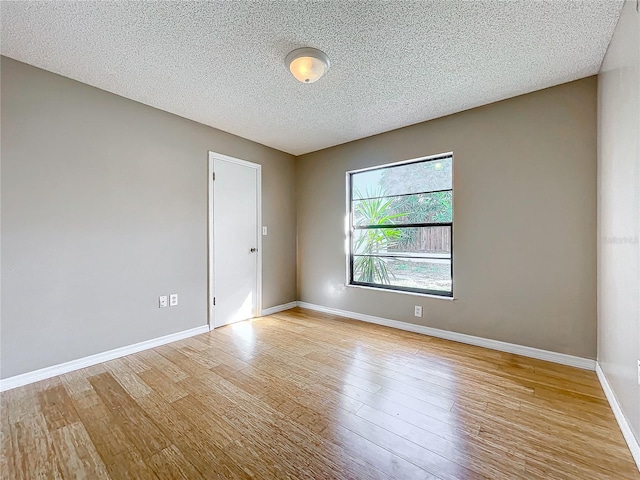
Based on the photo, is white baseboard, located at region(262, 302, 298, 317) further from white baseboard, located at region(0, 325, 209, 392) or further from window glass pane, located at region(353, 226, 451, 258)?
window glass pane, located at region(353, 226, 451, 258)

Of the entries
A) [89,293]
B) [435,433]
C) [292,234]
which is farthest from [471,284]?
[89,293]

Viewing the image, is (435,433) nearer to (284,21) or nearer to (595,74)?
(284,21)

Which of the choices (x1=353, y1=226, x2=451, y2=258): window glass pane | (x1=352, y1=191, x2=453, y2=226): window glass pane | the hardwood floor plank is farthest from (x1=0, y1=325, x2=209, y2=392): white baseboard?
(x1=352, y1=191, x2=453, y2=226): window glass pane

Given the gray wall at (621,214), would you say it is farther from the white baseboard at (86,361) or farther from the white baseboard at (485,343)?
the white baseboard at (86,361)

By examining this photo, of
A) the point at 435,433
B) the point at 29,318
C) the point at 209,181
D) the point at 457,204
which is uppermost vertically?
the point at 209,181

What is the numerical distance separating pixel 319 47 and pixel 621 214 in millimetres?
2129

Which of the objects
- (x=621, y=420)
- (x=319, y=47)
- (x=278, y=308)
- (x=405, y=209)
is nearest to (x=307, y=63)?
(x=319, y=47)

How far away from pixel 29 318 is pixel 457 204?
12.5ft

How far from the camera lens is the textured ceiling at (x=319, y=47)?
1.61 metres

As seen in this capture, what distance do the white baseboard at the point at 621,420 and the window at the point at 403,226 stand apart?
4.14 feet

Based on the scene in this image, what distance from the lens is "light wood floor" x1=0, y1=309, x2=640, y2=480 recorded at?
1349 mm

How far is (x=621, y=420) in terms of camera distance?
1587 mm

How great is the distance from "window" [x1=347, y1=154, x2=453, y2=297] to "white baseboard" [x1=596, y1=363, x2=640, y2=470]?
1263 mm

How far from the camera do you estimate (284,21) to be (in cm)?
169
